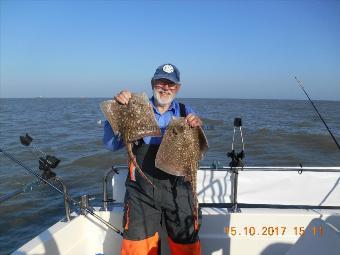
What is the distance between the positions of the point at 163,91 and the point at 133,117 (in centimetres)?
59

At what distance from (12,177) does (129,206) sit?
853 centimetres

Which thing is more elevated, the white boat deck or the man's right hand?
Answer: the man's right hand

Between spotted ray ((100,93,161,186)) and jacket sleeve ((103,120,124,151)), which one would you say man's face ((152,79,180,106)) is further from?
jacket sleeve ((103,120,124,151))

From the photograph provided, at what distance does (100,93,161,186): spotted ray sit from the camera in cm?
320

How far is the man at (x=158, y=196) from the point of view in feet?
11.6

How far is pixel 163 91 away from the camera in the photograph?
364cm

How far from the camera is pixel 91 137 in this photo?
744 inches

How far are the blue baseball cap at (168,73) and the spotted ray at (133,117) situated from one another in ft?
1.28

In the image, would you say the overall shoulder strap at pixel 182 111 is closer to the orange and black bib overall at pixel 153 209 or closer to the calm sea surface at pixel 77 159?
the calm sea surface at pixel 77 159

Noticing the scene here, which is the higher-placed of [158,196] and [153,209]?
[158,196]
